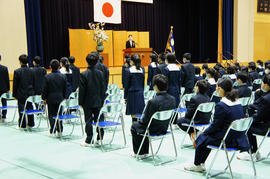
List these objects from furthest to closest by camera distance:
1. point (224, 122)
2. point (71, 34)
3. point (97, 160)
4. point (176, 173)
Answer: point (71, 34) < point (97, 160) < point (176, 173) < point (224, 122)

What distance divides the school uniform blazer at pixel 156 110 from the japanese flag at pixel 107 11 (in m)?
11.4

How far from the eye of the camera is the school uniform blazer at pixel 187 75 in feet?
22.6

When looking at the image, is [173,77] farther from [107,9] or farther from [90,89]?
[107,9]

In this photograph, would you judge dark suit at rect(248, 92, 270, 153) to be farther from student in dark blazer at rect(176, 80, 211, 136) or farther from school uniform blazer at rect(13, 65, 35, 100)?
school uniform blazer at rect(13, 65, 35, 100)

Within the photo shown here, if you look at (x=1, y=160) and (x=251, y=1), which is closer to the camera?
(x=1, y=160)

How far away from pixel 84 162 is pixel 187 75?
11.0ft

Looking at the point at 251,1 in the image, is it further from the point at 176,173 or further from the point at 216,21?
the point at 176,173

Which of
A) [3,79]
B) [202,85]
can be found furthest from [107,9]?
[202,85]

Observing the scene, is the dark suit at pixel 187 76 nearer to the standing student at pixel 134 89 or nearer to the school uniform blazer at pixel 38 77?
the standing student at pixel 134 89

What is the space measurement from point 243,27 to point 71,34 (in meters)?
9.56

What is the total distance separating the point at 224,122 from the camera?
3.55 meters

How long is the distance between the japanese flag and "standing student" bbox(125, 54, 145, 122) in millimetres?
9627

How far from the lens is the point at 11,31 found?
36.8 ft

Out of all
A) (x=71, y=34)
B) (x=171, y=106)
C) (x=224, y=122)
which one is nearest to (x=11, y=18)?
(x=71, y=34)
